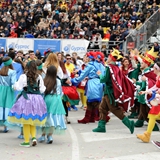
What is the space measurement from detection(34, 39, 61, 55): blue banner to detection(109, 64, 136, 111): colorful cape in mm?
13892

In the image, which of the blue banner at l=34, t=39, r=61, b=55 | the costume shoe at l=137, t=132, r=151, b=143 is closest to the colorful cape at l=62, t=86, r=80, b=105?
the costume shoe at l=137, t=132, r=151, b=143

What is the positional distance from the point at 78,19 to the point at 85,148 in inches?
847

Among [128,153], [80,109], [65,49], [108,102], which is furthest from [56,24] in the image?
[128,153]

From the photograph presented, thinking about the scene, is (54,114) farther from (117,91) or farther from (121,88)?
(121,88)

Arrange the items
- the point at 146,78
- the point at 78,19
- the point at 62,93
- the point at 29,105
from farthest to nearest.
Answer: the point at 78,19
the point at 146,78
the point at 62,93
the point at 29,105

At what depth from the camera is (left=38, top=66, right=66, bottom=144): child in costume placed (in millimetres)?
9938

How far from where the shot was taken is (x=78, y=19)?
100ft

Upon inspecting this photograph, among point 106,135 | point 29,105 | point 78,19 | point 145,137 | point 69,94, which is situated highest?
point 78,19

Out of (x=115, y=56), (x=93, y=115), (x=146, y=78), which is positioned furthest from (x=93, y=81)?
(x=115, y=56)

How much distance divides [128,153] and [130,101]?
8.05ft

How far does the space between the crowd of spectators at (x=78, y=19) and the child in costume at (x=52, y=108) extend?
1640cm

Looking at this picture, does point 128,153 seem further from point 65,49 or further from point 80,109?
point 65,49

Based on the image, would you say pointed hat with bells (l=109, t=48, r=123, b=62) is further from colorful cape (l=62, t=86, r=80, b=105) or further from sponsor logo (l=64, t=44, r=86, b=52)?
sponsor logo (l=64, t=44, r=86, b=52)

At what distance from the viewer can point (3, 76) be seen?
443 inches
